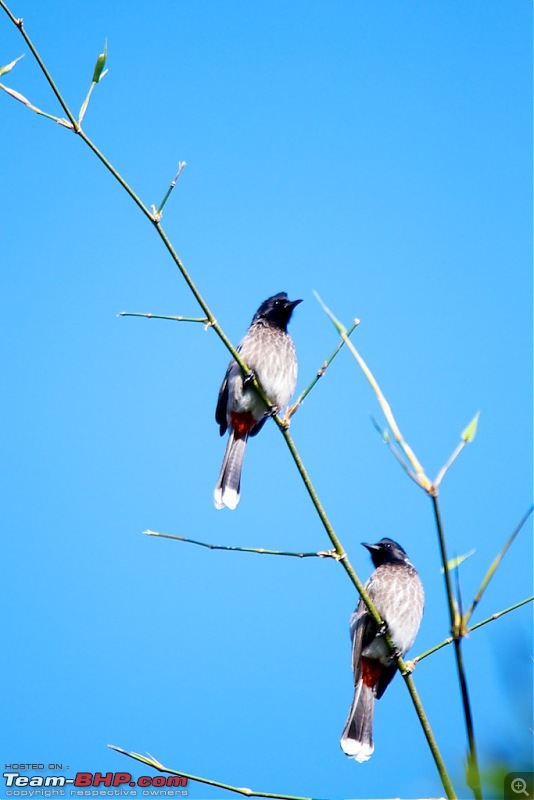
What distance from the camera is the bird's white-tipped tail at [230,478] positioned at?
20.1 ft

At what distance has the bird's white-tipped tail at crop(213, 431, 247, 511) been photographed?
6.12m

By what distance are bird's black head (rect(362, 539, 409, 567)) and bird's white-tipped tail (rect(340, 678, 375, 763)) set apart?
1.03 metres

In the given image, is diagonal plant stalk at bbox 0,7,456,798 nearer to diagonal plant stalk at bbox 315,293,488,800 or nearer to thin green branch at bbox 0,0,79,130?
thin green branch at bbox 0,0,79,130

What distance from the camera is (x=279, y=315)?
283 inches

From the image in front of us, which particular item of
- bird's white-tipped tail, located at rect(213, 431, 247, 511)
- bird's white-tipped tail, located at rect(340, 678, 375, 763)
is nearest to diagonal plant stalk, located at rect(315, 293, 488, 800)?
bird's white-tipped tail, located at rect(340, 678, 375, 763)

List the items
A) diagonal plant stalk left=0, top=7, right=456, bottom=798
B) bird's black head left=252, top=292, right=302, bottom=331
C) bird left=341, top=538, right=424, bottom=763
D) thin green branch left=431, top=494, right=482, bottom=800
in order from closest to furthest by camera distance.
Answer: thin green branch left=431, top=494, right=482, bottom=800
diagonal plant stalk left=0, top=7, right=456, bottom=798
bird left=341, top=538, right=424, bottom=763
bird's black head left=252, top=292, right=302, bottom=331

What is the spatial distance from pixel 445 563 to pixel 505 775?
0.98 feet

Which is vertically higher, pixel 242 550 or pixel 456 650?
pixel 242 550

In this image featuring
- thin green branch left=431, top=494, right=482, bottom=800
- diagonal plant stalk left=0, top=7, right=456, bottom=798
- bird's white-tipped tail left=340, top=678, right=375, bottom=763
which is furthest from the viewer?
bird's white-tipped tail left=340, top=678, right=375, bottom=763

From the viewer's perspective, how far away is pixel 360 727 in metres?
5.25

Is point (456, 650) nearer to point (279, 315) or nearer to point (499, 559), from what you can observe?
point (499, 559)

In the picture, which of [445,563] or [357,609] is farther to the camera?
[357,609]

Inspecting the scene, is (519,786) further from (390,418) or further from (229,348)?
(229,348)

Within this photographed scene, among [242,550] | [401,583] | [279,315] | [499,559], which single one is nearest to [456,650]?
[499,559]
